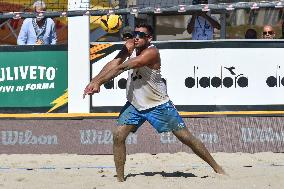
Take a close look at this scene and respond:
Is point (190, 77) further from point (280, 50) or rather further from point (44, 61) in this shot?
point (44, 61)

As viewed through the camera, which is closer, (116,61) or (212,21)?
(116,61)

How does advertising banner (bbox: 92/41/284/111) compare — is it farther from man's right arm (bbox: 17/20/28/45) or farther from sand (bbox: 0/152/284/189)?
man's right arm (bbox: 17/20/28/45)

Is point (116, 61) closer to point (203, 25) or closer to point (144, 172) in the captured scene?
point (144, 172)

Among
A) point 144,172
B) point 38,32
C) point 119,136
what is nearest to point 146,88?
point 119,136

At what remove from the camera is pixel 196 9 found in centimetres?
1078

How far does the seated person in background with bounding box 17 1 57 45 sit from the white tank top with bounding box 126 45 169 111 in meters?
3.46

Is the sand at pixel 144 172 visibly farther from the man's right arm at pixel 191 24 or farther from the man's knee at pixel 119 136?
the man's right arm at pixel 191 24

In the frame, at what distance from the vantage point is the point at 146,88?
329 inches

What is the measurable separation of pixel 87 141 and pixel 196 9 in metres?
2.41

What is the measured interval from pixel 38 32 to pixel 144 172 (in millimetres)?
3595

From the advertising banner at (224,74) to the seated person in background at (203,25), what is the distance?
0.47 m

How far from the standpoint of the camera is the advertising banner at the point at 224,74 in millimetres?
10805

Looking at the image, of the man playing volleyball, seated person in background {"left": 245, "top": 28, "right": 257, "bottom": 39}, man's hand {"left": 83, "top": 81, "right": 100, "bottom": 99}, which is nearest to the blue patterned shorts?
the man playing volleyball

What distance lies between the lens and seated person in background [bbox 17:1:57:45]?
1159 centimetres
